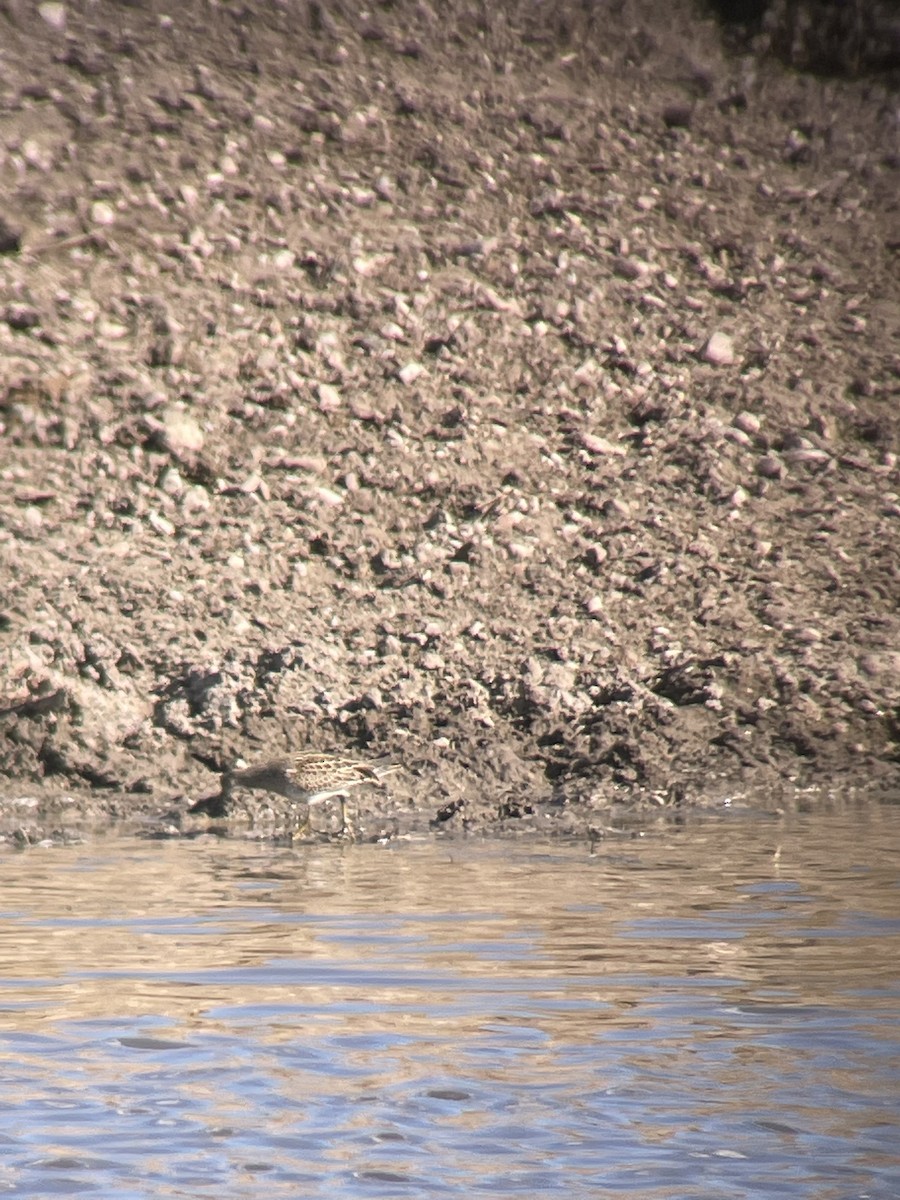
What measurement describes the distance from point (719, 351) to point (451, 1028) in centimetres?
1487

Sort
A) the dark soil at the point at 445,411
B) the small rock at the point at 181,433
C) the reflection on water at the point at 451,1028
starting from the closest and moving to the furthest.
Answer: the reflection on water at the point at 451,1028, the dark soil at the point at 445,411, the small rock at the point at 181,433

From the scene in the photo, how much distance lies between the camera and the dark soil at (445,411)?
14039mm

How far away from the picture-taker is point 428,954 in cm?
748

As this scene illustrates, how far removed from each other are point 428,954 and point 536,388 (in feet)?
41.0

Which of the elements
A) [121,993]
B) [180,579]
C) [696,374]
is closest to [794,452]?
[696,374]

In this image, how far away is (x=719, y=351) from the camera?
2023cm

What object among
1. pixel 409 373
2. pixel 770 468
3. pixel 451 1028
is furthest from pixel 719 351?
pixel 451 1028

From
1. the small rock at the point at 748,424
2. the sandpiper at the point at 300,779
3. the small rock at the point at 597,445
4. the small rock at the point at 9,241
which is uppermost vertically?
the small rock at the point at 9,241

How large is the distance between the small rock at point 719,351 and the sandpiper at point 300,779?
29.5 ft

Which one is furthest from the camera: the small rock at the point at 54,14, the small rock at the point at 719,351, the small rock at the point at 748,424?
the small rock at the point at 54,14

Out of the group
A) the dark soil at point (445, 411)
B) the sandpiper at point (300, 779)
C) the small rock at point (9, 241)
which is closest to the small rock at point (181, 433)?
the dark soil at point (445, 411)

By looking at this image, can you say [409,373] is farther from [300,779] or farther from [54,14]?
[300,779]

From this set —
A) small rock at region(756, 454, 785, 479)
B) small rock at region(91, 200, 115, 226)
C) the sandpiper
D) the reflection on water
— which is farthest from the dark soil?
the reflection on water

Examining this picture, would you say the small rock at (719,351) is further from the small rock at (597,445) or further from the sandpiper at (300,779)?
the sandpiper at (300,779)
